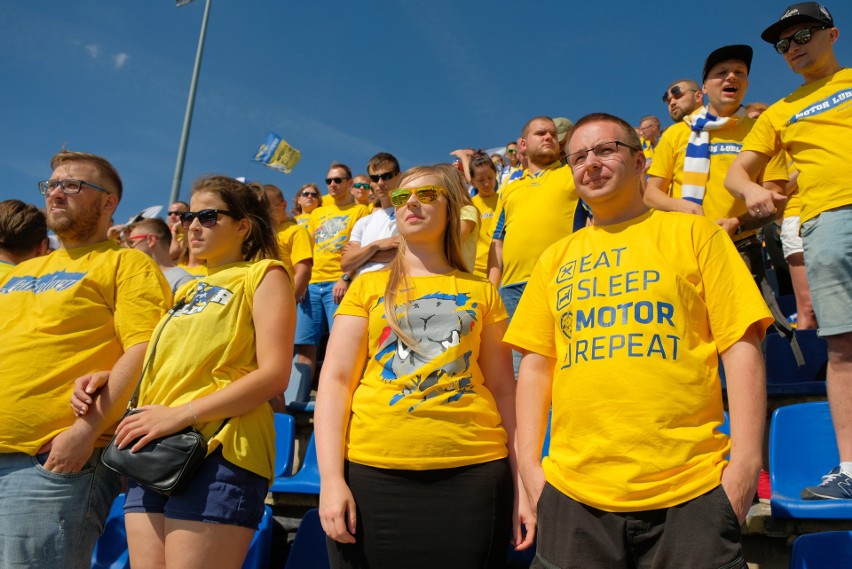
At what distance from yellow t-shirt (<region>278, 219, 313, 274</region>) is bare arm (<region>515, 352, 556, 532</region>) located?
147 inches

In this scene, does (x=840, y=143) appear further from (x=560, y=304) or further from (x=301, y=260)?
(x=301, y=260)

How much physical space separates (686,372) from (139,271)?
219 cm

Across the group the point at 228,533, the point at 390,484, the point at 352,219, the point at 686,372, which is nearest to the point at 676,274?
the point at 686,372

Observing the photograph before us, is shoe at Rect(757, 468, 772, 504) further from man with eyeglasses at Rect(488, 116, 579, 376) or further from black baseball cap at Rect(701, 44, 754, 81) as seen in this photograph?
black baseball cap at Rect(701, 44, 754, 81)

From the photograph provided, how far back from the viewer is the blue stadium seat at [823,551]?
2.06m

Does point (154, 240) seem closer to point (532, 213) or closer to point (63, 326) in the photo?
point (63, 326)

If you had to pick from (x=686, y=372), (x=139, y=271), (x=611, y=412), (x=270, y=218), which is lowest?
(x=611, y=412)

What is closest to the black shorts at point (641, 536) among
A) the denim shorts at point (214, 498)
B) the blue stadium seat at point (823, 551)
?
the blue stadium seat at point (823, 551)

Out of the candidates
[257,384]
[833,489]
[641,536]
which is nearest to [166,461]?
[257,384]

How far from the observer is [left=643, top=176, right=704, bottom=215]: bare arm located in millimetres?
3127

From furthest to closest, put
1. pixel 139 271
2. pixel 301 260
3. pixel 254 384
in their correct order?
pixel 301 260 → pixel 139 271 → pixel 254 384

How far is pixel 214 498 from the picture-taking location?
6.34 ft

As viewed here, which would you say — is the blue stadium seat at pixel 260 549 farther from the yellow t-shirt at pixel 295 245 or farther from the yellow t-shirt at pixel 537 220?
the yellow t-shirt at pixel 295 245

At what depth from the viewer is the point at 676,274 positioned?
173cm
